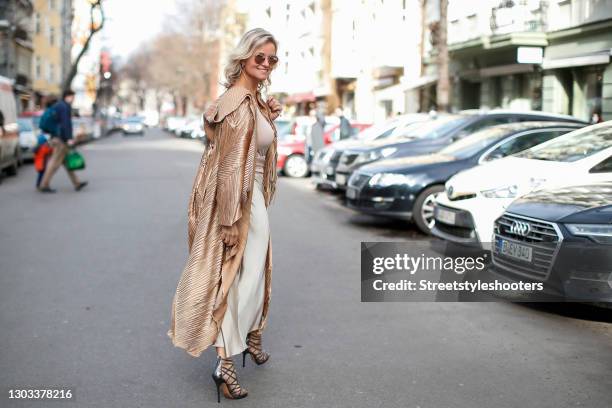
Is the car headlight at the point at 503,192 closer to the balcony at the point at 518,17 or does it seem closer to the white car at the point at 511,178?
the white car at the point at 511,178

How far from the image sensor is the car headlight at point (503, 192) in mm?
8555

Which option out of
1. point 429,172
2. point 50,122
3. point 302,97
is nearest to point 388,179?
point 429,172

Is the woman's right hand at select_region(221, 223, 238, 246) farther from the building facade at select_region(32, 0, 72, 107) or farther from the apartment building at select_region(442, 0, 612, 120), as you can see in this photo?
the building facade at select_region(32, 0, 72, 107)

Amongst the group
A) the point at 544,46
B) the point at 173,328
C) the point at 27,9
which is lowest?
the point at 173,328

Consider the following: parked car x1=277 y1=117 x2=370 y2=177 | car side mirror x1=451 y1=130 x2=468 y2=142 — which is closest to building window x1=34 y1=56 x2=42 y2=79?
parked car x1=277 y1=117 x2=370 y2=177

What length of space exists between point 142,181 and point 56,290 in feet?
39.1

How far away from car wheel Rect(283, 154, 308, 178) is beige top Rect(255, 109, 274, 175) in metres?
16.9

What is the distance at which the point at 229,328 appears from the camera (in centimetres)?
452

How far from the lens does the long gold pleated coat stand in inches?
174

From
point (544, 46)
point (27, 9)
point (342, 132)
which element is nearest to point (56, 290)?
point (342, 132)

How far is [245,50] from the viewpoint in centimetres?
452

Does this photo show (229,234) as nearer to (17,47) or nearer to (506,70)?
(506,70)

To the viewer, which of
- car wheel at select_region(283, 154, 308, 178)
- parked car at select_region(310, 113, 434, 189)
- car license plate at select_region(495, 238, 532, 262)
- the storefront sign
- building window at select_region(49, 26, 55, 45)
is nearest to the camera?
car license plate at select_region(495, 238, 532, 262)

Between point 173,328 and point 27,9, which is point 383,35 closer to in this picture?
point 27,9
